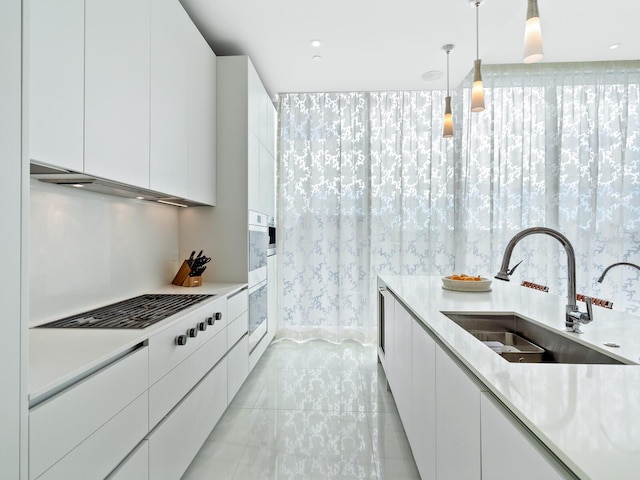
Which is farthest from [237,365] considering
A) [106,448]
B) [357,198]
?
[357,198]

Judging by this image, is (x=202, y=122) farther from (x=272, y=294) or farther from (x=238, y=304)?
(x=272, y=294)

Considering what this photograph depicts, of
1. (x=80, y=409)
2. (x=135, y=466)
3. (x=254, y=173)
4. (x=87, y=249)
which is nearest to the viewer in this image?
(x=80, y=409)

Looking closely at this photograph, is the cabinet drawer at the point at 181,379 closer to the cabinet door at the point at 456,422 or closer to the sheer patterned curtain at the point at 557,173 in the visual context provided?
the cabinet door at the point at 456,422

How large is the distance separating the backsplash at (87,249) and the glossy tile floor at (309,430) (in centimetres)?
105

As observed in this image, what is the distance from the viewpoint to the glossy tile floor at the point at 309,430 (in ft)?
6.06

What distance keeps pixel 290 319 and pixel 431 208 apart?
2.07 meters

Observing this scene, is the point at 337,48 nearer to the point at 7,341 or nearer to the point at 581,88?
the point at 581,88

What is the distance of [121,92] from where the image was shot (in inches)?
61.3

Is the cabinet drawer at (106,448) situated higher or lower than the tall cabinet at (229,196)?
lower

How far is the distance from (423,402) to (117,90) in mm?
1892

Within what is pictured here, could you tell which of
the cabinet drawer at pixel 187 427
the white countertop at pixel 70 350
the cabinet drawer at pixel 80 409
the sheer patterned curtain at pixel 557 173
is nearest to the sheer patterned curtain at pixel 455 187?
the sheer patterned curtain at pixel 557 173

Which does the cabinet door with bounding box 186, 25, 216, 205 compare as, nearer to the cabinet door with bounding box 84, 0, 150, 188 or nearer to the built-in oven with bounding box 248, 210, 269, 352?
the built-in oven with bounding box 248, 210, 269, 352

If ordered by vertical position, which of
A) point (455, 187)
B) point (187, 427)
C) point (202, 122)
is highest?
point (202, 122)

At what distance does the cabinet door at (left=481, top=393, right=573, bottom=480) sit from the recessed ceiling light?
3.36 metres
